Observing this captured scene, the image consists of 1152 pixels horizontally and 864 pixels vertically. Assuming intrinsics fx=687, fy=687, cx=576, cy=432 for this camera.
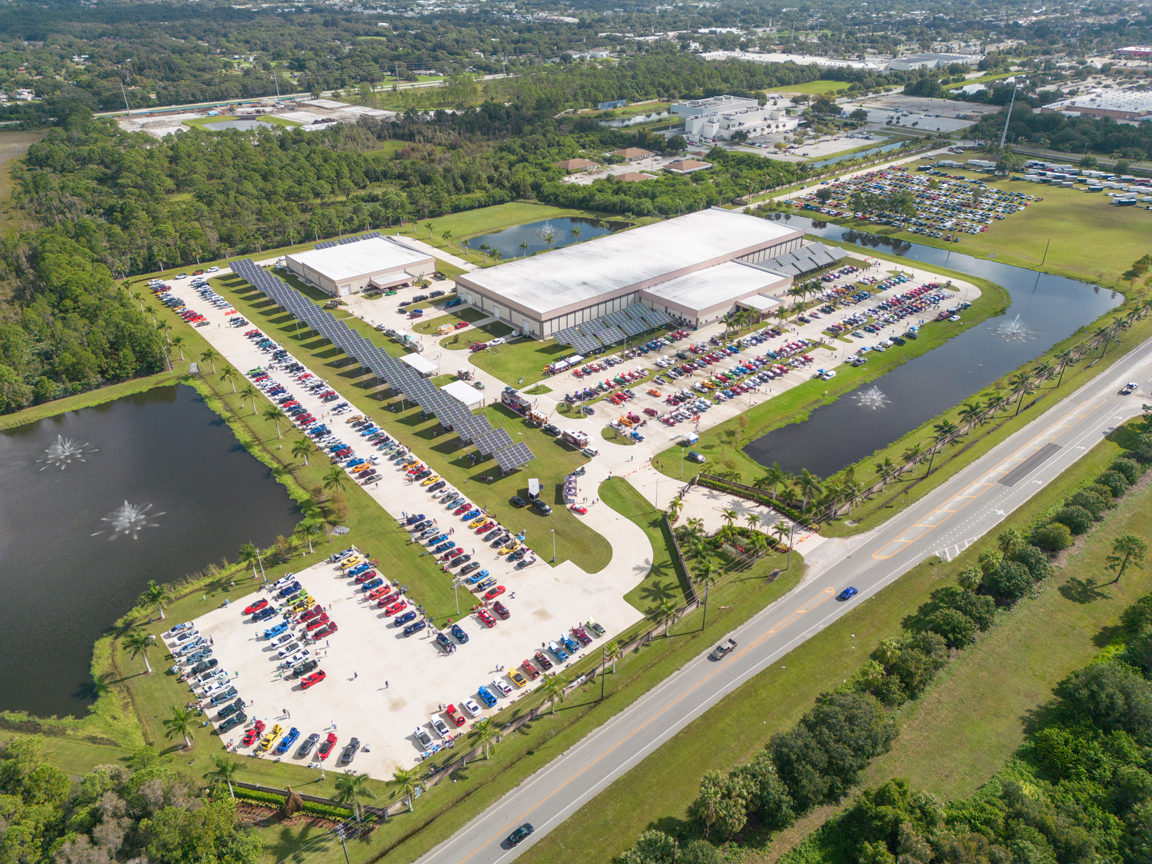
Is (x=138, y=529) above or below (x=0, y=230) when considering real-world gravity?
below

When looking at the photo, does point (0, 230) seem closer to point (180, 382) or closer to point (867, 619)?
point (180, 382)

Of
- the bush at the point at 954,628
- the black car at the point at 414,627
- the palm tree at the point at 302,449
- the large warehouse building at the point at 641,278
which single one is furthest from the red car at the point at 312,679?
the large warehouse building at the point at 641,278

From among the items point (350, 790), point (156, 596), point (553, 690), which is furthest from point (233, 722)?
point (553, 690)

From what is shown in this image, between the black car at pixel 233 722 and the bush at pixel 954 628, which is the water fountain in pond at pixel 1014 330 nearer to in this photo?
the bush at pixel 954 628

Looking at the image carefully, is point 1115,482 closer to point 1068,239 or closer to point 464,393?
point 464,393

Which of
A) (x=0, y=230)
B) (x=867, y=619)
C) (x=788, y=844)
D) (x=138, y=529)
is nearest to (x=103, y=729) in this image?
(x=138, y=529)

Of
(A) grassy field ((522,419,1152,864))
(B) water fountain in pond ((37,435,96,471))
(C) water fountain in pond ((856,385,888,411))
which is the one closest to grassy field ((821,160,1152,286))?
(C) water fountain in pond ((856,385,888,411))
